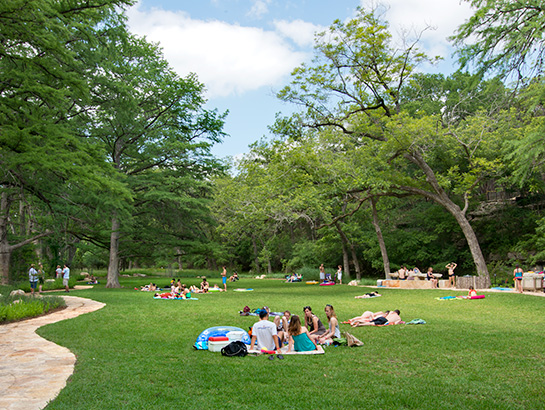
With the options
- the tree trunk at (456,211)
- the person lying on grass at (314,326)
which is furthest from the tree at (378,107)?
the person lying on grass at (314,326)

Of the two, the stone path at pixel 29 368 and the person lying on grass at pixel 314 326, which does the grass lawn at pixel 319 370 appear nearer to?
the stone path at pixel 29 368

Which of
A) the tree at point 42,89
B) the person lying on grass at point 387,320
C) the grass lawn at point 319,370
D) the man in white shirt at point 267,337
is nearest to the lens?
the grass lawn at point 319,370

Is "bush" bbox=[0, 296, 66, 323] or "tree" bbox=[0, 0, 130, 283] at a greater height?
"tree" bbox=[0, 0, 130, 283]

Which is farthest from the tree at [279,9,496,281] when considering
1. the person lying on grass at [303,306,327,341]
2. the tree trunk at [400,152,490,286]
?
the person lying on grass at [303,306,327,341]

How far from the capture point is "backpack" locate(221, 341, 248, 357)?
783cm

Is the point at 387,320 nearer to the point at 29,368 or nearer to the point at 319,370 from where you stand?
the point at 319,370

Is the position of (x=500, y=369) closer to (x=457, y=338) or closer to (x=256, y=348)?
(x=457, y=338)

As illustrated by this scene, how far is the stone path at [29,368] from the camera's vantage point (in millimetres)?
5289

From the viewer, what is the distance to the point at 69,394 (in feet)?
17.7

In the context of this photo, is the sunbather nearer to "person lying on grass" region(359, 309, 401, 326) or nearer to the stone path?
"person lying on grass" region(359, 309, 401, 326)

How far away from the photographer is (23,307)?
12.9 meters

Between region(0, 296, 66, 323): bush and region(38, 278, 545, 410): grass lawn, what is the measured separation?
217cm

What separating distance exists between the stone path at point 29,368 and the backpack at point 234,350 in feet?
8.33

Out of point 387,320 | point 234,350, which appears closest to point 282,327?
point 234,350
